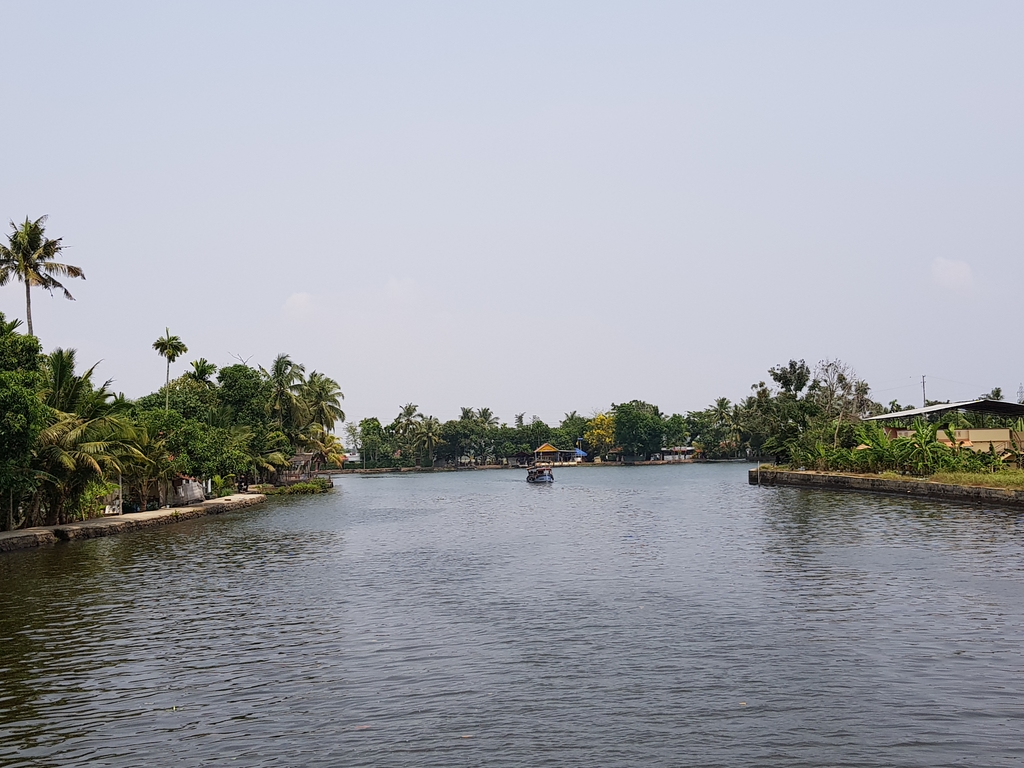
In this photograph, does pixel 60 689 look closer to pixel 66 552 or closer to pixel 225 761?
pixel 225 761

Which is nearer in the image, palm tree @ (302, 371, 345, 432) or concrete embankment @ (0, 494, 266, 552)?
concrete embankment @ (0, 494, 266, 552)

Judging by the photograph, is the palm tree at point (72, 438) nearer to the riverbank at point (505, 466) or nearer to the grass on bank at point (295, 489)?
the grass on bank at point (295, 489)

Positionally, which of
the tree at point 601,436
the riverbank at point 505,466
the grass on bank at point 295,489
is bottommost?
the riverbank at point 505,466

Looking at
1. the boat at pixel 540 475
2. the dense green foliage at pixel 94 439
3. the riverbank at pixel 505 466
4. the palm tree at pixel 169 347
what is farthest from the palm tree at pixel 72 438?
the riverbank at pixel 505 466

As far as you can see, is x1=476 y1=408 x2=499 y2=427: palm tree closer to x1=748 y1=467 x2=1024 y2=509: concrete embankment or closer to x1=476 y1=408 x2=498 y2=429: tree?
x1=476 y1=408 x2=498 y2=429: tree

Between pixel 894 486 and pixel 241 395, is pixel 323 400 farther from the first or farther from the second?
pixel 894 486

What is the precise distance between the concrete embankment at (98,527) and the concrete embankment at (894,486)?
40497 mm

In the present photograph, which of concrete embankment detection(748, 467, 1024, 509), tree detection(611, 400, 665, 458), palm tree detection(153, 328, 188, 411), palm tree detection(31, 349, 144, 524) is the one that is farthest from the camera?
tree detection(611, 400, 665, 458)

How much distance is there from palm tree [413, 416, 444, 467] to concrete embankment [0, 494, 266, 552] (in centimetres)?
11026

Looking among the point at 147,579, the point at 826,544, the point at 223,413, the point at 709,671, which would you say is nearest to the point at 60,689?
the point at 709,671

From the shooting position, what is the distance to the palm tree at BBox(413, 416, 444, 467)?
545 ft

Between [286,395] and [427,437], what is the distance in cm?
7670

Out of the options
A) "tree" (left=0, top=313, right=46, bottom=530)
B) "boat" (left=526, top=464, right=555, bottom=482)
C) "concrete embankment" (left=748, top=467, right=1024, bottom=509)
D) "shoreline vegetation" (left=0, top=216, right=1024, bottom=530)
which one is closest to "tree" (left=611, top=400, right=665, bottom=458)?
"shoreline vegetation" (left=0, top=216, right=1024, bottom=530)

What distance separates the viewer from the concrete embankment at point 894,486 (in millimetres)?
38844
